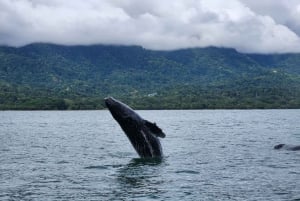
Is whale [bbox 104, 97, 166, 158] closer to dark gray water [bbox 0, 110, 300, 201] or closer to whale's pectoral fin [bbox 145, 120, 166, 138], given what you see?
whale's pectoral fin [bbox 145, 120, 166, 138]

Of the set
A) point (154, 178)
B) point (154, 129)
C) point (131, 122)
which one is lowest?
point (154, 178)

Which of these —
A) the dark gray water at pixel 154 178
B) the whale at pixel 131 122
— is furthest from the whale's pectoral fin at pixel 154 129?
the dark gray water at pixel 154 178

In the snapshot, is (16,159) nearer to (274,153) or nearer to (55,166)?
(55,166)

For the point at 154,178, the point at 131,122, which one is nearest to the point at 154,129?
the point at 131,122

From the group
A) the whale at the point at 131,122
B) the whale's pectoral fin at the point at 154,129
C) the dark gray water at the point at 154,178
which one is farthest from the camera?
the whale at the point at 131,122

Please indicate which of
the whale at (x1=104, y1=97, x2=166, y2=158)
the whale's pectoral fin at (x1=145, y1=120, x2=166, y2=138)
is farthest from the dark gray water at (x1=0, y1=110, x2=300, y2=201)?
the whale's pectoral fin at (x1=145, y1=120, x2=166, y2=138)

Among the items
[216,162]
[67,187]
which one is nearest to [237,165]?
[216,162]

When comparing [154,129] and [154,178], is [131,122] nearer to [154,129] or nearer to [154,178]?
[154,129]

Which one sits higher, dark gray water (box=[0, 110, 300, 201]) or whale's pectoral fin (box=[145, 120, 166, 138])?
whale's pectoral fin (box=[145, 120, 166, 138])

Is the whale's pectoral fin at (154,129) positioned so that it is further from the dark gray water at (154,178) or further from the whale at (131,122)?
the dark gray water at (154,178)

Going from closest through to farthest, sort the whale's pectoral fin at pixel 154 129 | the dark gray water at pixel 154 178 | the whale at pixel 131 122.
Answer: the dark gray water at pixel 154 178 < the whale's pectoral fin at pixel 154 129 < the whale at pixel 131 122

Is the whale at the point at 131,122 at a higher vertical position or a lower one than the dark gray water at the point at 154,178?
higher

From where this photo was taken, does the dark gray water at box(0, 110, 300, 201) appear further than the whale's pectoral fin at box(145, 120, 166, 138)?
No

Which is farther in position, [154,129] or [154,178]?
[154,129]
